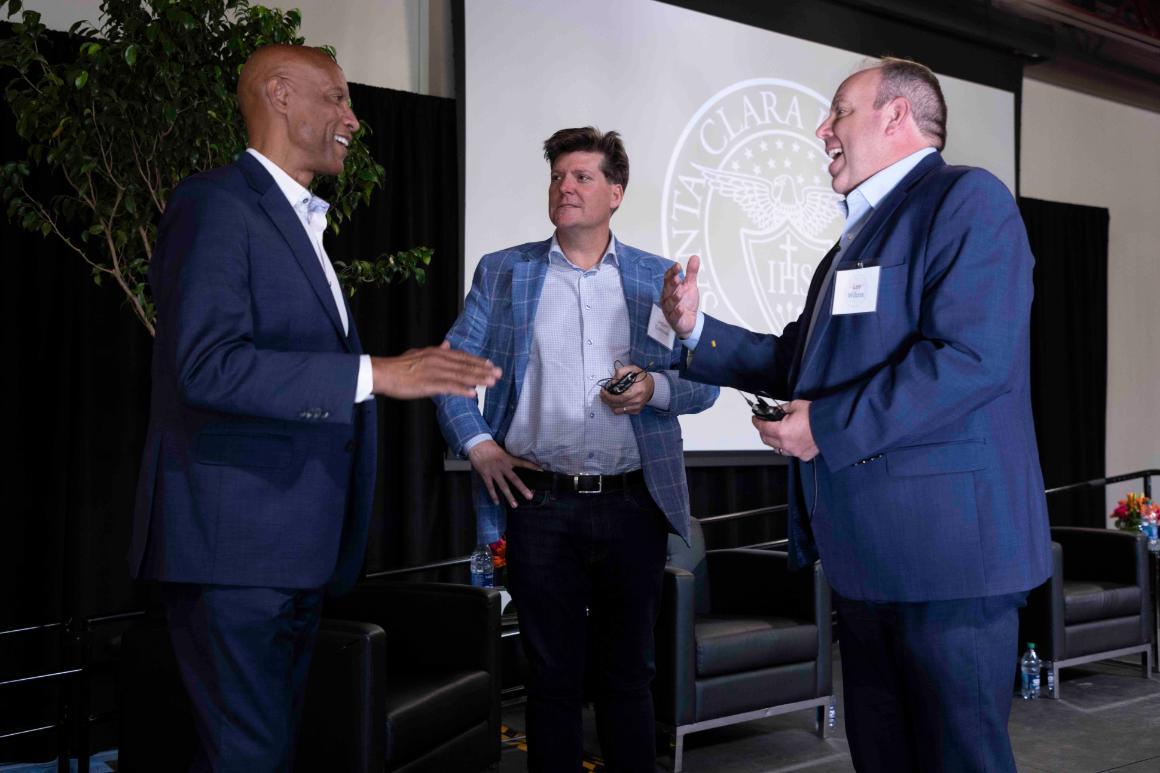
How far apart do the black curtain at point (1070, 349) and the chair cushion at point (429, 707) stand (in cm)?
544

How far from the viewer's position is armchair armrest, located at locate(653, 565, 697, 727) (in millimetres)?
3613

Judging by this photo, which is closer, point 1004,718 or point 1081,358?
point 1004,718

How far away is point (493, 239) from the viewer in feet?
15.8

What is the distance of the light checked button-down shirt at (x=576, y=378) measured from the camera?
2.59m

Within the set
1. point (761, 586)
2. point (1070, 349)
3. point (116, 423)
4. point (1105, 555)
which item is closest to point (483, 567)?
point (761, 586)

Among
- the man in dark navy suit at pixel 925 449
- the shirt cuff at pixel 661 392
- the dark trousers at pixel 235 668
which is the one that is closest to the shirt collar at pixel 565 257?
the shirt cuff at pixel 661 392

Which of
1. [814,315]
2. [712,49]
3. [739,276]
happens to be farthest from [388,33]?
[814,315]

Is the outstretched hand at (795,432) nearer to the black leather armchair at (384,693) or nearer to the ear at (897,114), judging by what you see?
the ear at (897,114)

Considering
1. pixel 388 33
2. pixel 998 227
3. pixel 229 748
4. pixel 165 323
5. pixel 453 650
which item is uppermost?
pixel 388 33

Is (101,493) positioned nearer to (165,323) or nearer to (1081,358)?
(165,323)

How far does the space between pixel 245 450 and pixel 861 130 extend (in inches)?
48.5

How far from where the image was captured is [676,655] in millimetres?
3613

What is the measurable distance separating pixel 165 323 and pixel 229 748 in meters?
0.67

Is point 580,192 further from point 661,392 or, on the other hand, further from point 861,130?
point 861,130
